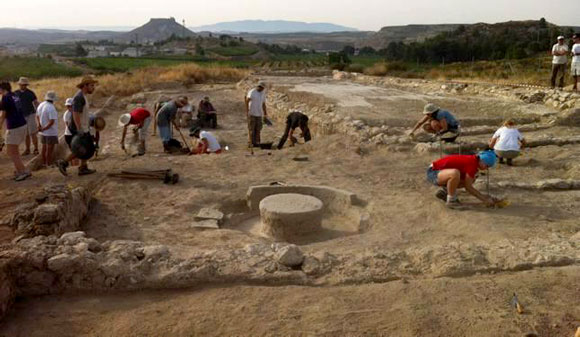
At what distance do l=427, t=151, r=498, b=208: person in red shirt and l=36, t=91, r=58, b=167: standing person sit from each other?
7.14 meters

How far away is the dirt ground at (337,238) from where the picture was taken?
13.6 feet

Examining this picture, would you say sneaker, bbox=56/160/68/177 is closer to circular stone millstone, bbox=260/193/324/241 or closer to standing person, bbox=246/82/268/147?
circular stone millstone, bbox=260/193/324/241

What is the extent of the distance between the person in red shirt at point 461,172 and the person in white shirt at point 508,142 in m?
2.08

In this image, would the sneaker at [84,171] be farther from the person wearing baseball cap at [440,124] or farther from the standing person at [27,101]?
the person wearing baseball cap at [440,124]

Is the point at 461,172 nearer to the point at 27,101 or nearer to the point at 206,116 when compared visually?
the point at 27,101

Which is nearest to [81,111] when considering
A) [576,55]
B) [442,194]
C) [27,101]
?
[27,101]

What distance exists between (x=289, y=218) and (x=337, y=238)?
727 mm

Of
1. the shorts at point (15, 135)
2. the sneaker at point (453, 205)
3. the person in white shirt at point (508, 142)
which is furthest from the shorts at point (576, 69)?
the shorts at point (15, 135)

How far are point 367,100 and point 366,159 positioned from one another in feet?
20.5

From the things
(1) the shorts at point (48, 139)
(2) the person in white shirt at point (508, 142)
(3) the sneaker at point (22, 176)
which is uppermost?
(2) the person in white shirt at point (508, 142)

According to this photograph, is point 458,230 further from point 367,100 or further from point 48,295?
point 367,100

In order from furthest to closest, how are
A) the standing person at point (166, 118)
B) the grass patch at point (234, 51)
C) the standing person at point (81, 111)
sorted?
the grass patch at point (234, 51) → the standing person at point (166, 118) → the standing person at point (81, 111)

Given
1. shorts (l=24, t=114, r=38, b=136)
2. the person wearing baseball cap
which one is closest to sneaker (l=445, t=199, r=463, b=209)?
the person wearing baseball cap

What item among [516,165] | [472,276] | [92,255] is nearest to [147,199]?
[92,255]
